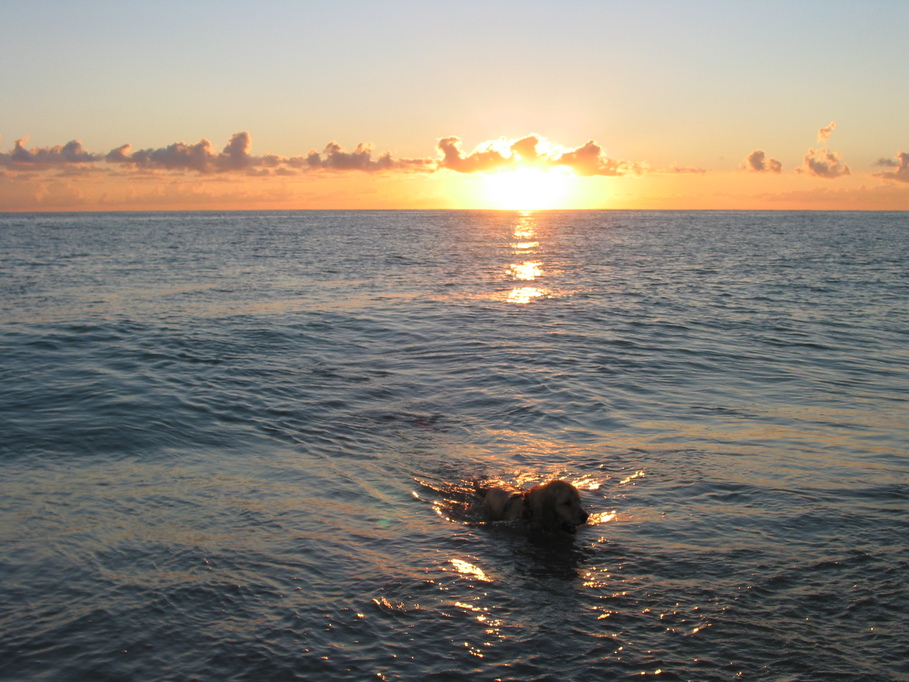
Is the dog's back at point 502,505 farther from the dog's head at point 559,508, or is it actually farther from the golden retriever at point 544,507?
the dog's head at point 559,508

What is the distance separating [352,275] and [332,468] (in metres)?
31.7

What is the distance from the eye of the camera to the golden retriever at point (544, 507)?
867 cm

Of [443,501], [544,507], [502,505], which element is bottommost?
[443,501]

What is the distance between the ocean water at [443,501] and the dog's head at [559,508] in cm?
20

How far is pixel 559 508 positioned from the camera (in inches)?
342

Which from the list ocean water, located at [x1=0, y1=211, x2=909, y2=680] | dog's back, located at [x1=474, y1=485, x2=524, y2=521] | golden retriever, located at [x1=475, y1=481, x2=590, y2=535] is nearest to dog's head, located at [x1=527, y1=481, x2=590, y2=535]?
golden retriever, located at [x1=475, y1=481, x2=590, y2=535]

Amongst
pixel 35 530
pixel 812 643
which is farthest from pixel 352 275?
pixel 812 643

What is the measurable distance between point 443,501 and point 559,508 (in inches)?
78.9

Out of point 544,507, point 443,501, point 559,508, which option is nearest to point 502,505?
point 544,507

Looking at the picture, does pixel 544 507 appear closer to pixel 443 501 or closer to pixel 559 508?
pixel 559 508

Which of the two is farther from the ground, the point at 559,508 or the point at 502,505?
the point at 559,508

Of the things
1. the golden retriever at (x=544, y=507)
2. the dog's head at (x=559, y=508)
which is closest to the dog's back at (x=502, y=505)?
the golden retriever at (x=544, y=507)

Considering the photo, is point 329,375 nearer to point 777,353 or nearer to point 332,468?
point 332,468

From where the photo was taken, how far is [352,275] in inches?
1663
